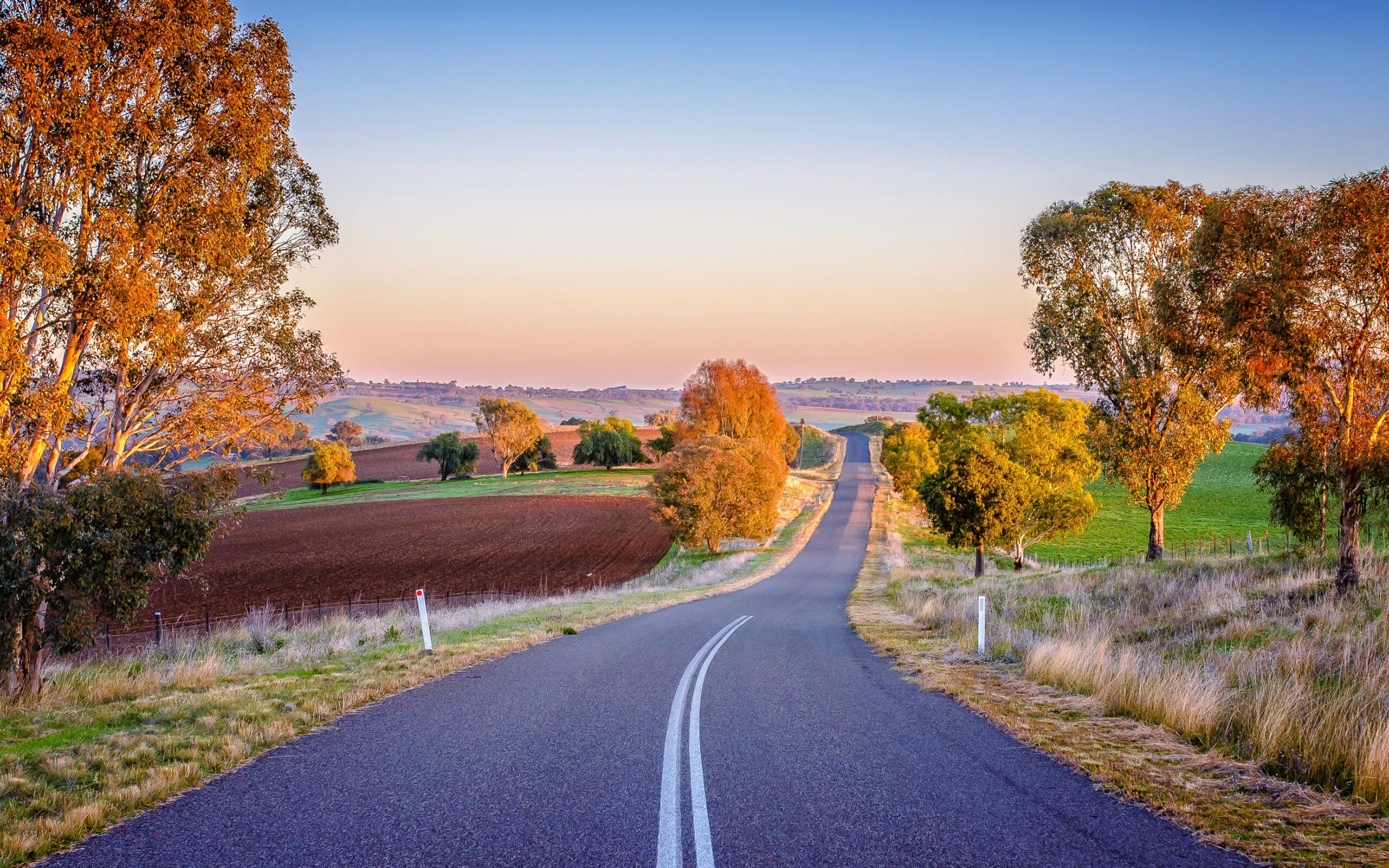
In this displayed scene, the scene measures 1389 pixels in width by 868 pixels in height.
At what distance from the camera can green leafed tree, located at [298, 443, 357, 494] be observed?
9112cm

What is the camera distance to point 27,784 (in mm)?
5570

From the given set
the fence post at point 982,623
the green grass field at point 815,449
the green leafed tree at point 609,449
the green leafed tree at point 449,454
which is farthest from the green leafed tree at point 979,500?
the green leafed tree at point 449,454

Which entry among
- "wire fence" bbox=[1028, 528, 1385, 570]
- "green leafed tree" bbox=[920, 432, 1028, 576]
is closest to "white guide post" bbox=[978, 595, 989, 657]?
"wire fence" bbox=[1028, 528, 1385, 570]

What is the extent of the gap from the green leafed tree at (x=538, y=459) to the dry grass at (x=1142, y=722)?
98.8m

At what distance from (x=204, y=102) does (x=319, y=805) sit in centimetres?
1215

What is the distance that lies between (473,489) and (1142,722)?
85483mm

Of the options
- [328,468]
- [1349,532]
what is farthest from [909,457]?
[328,468]

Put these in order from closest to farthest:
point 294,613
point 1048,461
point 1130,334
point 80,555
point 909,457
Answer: point 80,555
point 1130,334
point 294,613
point 1048,461
point 909,457

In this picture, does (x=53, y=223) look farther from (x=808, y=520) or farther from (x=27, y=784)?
(x=808, y=520)

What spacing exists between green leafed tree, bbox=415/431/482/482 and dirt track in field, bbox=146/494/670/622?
28.7 meters

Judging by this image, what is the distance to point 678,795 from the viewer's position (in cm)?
535

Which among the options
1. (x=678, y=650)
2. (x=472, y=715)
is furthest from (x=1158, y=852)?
(x=678, y=650)

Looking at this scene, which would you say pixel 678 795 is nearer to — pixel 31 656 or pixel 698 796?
pixel 698 796

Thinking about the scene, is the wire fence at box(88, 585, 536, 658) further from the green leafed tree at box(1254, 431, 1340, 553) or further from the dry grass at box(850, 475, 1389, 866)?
the green leafed tree at box(1254, 431, 1340, 553)
